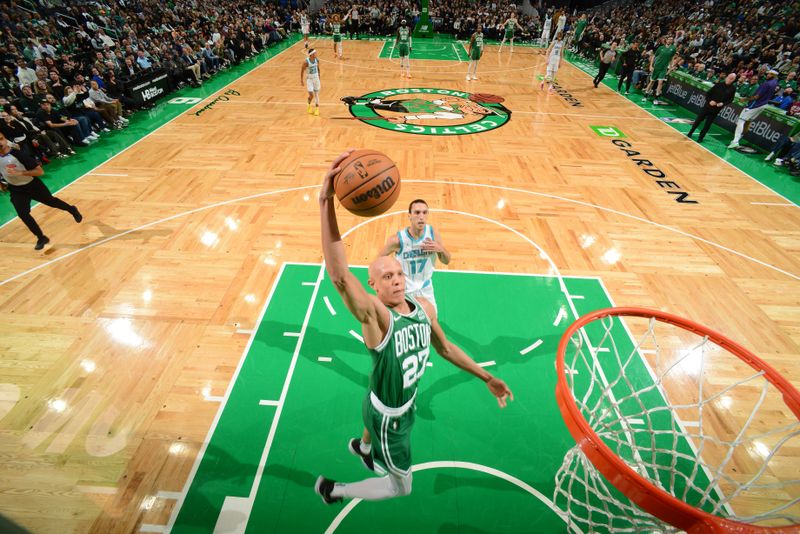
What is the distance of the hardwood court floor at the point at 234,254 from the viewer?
3.83 m

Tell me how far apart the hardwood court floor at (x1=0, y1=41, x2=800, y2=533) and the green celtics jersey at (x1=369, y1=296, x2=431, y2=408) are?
7.42 feet

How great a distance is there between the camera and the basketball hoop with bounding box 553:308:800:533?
240cm

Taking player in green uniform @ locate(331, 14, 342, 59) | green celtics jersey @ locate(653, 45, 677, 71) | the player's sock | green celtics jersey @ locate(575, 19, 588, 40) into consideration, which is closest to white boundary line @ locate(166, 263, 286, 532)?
the player's sock

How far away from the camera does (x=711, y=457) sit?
3.89 meters

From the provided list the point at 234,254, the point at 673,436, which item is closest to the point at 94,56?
the point at 234,254

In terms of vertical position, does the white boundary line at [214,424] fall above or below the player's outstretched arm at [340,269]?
below

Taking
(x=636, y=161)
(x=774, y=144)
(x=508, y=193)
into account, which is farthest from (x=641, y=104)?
(x=508, y=193)

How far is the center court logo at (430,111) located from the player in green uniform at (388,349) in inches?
365

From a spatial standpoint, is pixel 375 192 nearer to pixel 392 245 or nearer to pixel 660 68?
pixel 392 245

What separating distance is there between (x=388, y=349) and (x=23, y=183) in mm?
6529

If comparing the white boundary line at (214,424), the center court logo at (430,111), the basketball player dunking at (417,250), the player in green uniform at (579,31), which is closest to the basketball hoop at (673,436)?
the basketball player dunking at (417,250)

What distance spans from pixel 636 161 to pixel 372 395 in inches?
383

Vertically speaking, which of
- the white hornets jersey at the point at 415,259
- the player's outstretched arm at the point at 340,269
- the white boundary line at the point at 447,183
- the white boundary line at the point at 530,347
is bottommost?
the white boundary line at the point at 530,347

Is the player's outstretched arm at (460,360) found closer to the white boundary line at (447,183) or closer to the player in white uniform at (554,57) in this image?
the white boundary line at (447,183)
